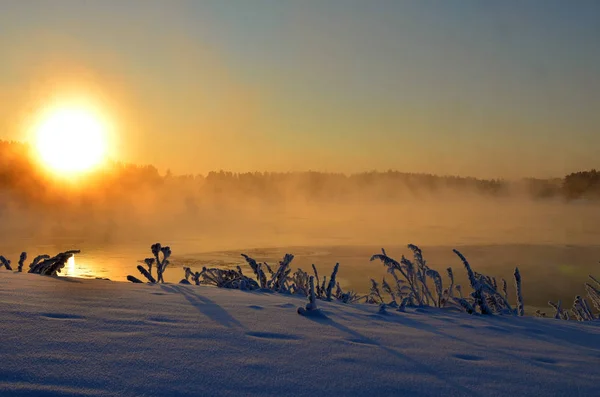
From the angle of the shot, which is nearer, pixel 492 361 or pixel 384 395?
pixel 384 395

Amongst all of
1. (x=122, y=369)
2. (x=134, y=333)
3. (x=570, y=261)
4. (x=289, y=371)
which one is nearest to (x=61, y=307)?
(x=134, y=333)

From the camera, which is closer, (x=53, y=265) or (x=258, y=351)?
(x=258, y=351)

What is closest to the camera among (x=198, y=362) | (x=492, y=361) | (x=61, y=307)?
(x=198, y=362)

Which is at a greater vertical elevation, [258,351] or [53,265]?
[53,265]

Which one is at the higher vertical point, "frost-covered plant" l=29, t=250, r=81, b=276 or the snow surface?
"frost-covered plant" l=29, t=250, r=81, b=276

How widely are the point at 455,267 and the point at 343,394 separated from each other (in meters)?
14.0

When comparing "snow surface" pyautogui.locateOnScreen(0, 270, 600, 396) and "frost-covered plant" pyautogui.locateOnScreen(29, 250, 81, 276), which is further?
"frost-covered plant" pyautogui.locateOnScreen(29, 250, 81, 276)

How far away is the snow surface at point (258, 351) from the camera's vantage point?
1.61m

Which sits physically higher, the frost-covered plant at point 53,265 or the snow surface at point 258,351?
the frost-covered plant at point 53,265

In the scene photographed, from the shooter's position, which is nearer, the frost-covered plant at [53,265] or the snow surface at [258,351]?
the snow surface at [258,351]

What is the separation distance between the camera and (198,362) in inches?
70.8

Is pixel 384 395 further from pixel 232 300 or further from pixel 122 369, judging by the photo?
pixel 232 300

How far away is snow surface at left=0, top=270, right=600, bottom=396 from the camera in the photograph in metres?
1.61

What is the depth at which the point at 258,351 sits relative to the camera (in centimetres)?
200
